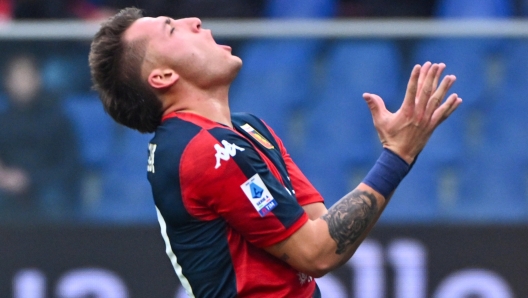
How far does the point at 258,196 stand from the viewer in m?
3.02

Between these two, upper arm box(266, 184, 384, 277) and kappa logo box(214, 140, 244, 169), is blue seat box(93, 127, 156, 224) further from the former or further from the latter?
upper arm box(266, 184, 384, 277)

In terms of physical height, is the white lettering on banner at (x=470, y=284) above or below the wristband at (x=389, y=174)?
below

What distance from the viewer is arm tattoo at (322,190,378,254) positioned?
3037 mm

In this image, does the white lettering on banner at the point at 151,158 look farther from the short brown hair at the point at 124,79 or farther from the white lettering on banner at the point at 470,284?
the white lettering on banner at the point at 470,284

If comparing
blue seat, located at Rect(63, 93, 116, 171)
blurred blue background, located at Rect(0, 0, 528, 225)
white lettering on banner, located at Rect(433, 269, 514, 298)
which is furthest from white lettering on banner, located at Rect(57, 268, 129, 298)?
white lettering on banner, located at Rect(433, 269, 514, 298)

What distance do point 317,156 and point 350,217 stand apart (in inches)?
117

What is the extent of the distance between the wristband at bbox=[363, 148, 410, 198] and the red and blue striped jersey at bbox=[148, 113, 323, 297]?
0.30 meters

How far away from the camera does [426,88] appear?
9.98ft

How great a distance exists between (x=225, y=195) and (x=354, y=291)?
330cm

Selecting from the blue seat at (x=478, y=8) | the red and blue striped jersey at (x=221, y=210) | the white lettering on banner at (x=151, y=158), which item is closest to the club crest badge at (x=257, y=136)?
the red and blue striped jersey at (x=221, y=210)

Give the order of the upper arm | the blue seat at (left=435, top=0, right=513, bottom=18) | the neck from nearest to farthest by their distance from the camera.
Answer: the upper arm
the neck
the blue seat at (left=435, top=0, right=513, bottom=18)

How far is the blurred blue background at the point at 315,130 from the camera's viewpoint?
597 cm

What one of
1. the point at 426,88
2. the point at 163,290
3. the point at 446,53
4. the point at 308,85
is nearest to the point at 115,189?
the point at 163,290

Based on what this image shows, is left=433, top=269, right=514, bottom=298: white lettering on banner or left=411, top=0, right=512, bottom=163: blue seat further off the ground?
left=411, top=0, right=512, bottom=163: blue seat
